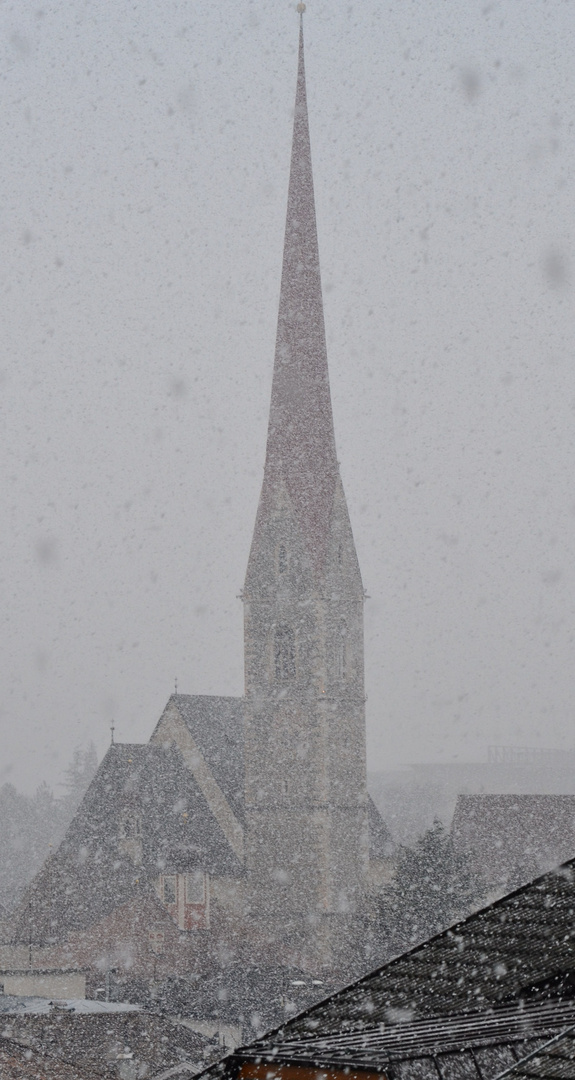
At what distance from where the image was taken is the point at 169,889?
4378cm

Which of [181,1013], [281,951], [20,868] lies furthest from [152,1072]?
[20,868]

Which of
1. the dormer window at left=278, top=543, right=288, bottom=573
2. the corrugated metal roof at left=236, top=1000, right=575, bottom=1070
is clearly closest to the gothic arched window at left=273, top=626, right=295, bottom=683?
the dormer window at left=278, top=543, right=288, bottom=573

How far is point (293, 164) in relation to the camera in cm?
4447

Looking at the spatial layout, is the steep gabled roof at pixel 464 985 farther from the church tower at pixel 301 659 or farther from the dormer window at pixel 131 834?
the dormer window at pixel 131 834

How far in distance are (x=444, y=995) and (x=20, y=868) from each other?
308ft

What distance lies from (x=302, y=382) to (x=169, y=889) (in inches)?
610

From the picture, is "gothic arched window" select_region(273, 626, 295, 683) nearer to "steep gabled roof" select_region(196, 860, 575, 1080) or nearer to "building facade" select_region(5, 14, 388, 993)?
"building facade" select_region(5, 14, 388, 993)

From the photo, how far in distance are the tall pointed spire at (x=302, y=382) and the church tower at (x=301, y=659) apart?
0.10 ft

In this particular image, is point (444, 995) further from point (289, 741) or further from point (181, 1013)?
point (289, 741)

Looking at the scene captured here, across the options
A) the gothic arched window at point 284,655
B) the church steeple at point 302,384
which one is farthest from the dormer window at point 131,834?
the church steeple at point 302,384

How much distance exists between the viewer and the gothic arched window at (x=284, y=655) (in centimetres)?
A: 4322

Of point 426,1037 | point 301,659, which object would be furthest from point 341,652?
point 426,1037

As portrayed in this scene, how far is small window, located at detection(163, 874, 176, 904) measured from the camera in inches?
1722

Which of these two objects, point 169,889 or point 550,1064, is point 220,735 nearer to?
point 169,889
